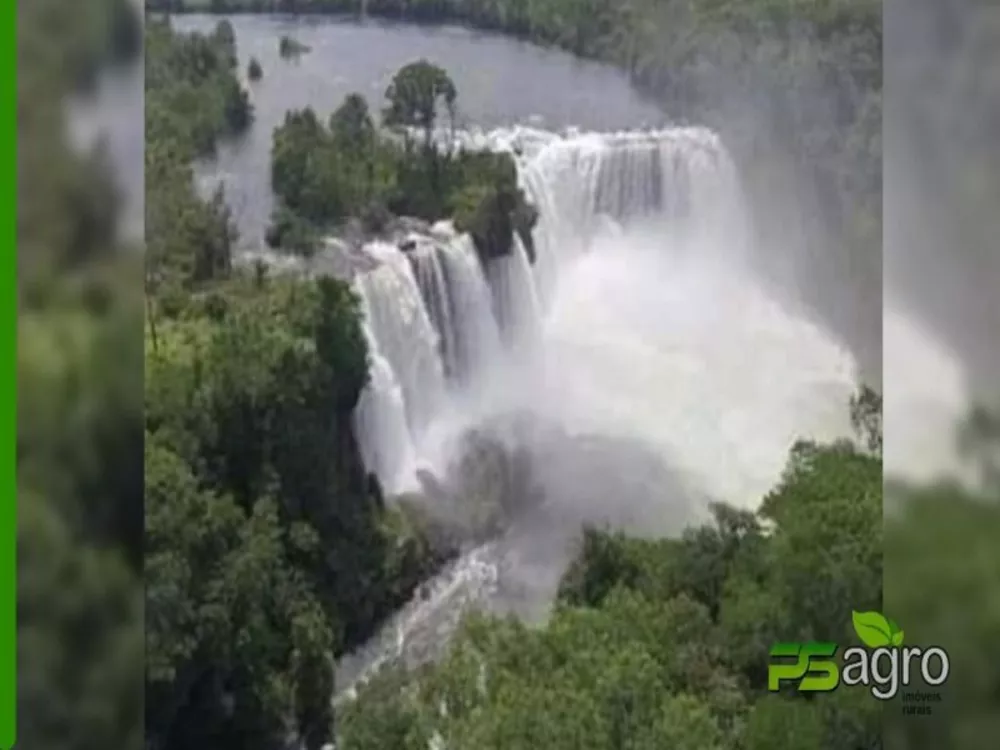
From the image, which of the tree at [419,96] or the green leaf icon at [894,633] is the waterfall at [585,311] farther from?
the green leaf icon at [894,633]

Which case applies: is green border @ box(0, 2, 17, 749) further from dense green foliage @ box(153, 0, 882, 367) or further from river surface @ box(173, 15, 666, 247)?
dense green foliage @ box(153, 0, 882, 367)

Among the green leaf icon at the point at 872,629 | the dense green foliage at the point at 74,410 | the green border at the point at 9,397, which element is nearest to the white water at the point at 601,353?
the green leaf icon at the point at 872,629

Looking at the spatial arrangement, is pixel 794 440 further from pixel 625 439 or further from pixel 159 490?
pixel 159 490

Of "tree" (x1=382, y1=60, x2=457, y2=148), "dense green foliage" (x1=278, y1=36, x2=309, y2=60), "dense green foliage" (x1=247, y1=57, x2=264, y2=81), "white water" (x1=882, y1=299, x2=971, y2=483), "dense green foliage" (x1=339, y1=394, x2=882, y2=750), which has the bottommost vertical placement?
"dense green foliage" (x1=339, y1=394, x2=882, y2=750)

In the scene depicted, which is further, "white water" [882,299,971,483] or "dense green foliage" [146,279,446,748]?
"white water" [882,299,971,483]

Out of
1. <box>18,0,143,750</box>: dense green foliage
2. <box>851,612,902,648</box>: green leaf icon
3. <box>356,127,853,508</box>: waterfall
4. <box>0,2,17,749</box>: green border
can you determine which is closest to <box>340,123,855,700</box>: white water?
<box>356,127,853,508</box>: waterfall

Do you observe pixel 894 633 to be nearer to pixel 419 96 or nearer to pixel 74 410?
pixel 419 96
